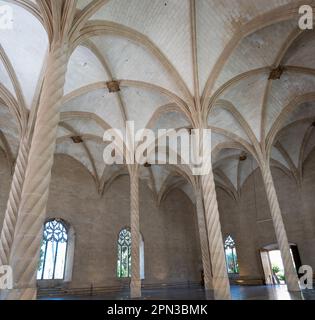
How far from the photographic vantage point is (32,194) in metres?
5.15

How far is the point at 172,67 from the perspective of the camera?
11.6 metres

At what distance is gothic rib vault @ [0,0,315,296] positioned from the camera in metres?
9.38

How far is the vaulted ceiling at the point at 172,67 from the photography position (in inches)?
385

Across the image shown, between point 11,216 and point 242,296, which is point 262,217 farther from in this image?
point 11,216

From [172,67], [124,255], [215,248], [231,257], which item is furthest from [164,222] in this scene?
Answer: [172,67]

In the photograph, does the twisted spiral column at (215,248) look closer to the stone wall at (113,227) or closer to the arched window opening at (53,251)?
the stone wall at (113,227)

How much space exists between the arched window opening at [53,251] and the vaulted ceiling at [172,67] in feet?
17.9

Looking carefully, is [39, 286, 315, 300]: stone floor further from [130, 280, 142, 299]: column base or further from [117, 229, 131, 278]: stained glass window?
[117, 229, 131, 278]: stained glass window

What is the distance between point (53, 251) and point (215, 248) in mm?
12063

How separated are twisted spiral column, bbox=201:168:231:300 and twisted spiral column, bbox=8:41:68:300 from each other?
5.64m

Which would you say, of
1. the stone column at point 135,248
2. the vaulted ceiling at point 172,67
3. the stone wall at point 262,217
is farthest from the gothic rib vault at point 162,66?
the stone wall at point 262,217
